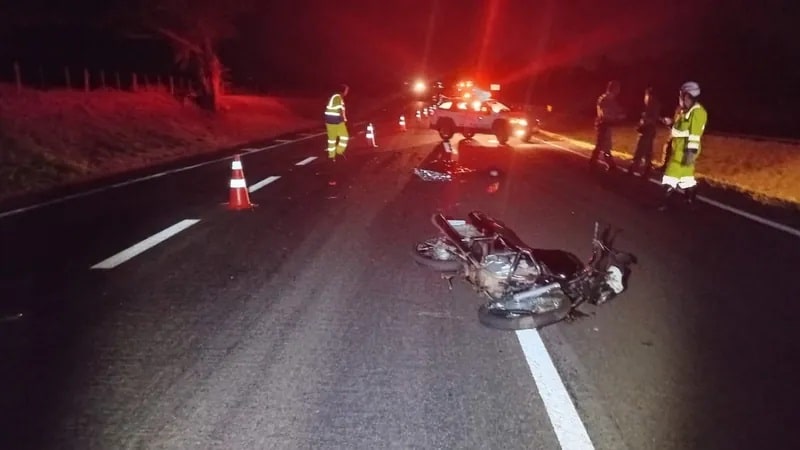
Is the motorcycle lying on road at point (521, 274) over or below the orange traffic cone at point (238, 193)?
over

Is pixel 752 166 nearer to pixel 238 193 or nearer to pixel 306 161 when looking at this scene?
pixel 306 161

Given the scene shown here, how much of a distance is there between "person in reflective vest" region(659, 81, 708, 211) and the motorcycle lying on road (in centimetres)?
419

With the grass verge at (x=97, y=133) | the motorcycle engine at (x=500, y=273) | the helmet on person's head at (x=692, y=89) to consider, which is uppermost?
the helmet on person's head at (x=692, y=89)

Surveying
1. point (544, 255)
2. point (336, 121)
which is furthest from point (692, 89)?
point (336, 121)

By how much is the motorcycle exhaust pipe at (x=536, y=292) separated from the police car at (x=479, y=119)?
21.4m

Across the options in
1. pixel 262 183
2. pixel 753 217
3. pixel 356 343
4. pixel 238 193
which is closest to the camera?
pixel 356 343

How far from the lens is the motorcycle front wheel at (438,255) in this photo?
314 inches

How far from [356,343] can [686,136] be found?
7934mm

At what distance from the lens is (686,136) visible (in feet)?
38.7

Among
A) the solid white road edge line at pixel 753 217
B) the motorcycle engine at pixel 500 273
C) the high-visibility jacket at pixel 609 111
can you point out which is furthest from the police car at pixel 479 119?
the motorcycle engine at pixel 500 273

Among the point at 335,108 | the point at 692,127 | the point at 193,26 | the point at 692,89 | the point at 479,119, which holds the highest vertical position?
the point at 692,89

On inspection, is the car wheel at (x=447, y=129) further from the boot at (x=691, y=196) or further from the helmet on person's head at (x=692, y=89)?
the helmet on person's head at (x=692, y=89)

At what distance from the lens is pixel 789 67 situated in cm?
4738

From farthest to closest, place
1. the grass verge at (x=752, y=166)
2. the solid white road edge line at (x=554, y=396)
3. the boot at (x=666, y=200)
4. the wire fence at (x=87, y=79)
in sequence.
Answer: the wire fence at (x=87, y=79) < the grass verge at (x=752, y=166) < the boot at (x=666, y=200) < the solid white road edge line at (x=554, y=396)
